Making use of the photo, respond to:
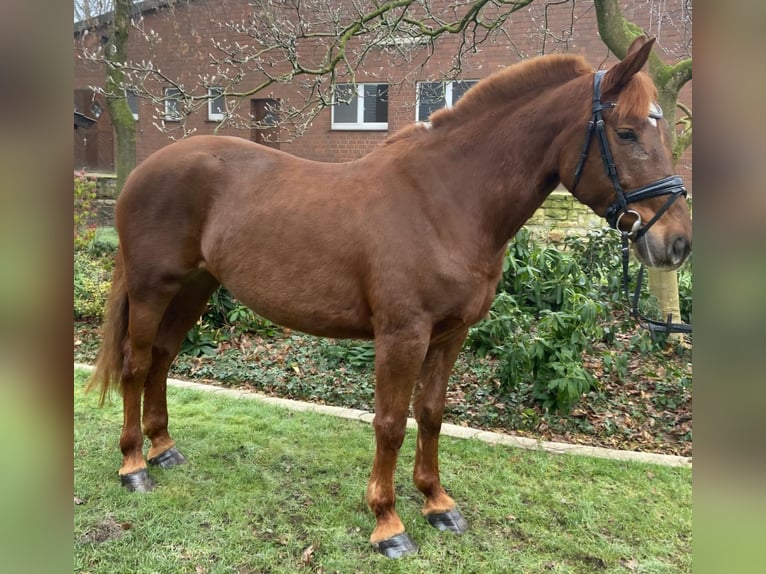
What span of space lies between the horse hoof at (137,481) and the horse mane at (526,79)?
260 centimetres

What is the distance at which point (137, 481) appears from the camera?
2.91 m

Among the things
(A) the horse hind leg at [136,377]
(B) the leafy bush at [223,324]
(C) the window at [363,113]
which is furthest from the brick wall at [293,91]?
(A) the horse hind leg at [136,377]

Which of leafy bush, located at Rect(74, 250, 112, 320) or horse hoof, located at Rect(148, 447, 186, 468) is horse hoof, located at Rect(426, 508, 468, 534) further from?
leafy bush, located at Rect(74, 250, 112, 320)

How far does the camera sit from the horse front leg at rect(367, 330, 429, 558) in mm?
2320

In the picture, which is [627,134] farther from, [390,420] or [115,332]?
[115,332]

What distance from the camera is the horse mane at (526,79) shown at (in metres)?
2.22

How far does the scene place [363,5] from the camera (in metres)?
8.69

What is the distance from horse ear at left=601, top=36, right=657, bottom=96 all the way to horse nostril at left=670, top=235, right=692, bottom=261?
2.00 ft

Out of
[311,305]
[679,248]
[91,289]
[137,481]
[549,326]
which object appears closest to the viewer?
[679,248]

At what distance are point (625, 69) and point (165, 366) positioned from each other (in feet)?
9.50

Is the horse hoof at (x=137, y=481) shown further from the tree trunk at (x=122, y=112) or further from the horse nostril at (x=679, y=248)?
the tree trunk at (x=122, y=112)

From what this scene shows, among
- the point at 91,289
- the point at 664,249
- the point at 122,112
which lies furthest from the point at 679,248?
the point at 122,112

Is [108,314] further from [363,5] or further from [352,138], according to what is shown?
[352,138]

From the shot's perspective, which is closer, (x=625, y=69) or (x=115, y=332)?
(x=625, y=69)
